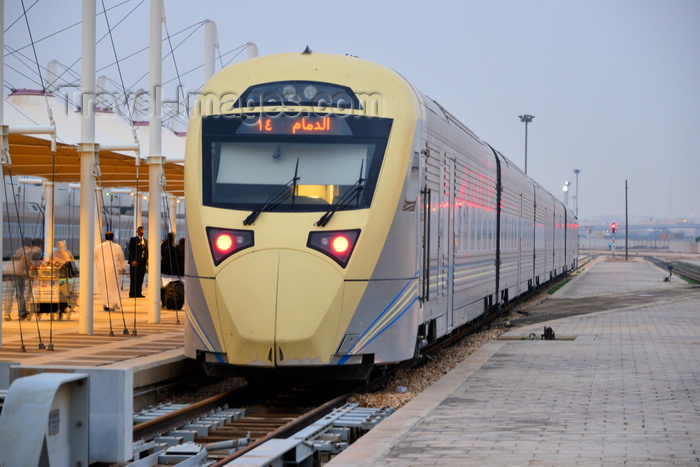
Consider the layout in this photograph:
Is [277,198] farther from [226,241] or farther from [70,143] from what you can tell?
[70,143]

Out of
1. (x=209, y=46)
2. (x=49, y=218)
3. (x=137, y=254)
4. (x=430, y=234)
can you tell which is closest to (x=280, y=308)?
(x=430, y=234)

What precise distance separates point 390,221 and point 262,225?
1.34m

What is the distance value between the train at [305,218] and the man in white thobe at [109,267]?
30.2 ft

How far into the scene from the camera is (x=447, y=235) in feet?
49.5

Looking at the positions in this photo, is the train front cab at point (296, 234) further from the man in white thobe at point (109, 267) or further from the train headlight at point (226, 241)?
the man in white thobe at point (109, 267)

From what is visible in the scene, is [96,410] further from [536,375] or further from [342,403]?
[536,375]

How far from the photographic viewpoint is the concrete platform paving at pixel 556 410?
8.27m

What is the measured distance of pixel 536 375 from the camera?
1375 centimetres

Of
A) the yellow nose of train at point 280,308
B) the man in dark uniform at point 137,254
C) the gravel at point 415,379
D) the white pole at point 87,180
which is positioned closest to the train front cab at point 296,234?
the yellow nose of train at point 280,308

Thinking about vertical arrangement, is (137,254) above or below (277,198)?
below

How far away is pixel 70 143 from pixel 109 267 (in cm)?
410

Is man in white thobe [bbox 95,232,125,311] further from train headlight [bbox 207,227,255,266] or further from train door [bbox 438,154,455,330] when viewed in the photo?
train headlight [bbox 207,227,255,266]

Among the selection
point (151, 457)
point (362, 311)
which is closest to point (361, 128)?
point (362, 311)

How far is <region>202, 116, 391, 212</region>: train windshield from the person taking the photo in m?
11.5
